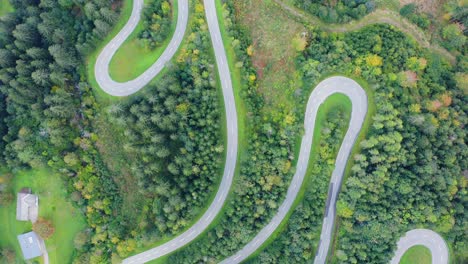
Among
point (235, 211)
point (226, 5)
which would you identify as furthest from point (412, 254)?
point (226, 5)

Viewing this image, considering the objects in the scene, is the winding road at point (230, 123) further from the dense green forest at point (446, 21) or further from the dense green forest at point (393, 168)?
the dense green forest at point (446, 21)

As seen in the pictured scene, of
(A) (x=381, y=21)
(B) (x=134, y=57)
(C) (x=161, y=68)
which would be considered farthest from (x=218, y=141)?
(A) (x=381, y=21)

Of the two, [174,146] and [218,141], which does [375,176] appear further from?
[174,146]

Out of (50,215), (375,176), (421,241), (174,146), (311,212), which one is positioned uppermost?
(375,176)

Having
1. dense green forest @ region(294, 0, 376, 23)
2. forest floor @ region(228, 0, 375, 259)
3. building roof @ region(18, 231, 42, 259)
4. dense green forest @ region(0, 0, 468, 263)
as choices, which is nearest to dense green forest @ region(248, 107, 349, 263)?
dense green forest @ region(0, 0, 468, 263)

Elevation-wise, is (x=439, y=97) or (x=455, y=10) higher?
(x=455, y=10)

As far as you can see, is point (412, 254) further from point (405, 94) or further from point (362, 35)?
point (362, 35)

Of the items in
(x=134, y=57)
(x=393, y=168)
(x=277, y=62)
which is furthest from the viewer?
(x=134, y=57)

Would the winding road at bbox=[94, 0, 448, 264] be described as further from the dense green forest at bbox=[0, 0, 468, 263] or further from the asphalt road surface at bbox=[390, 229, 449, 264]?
the dense green forest at bbox=[0, 0, 468, 263]
